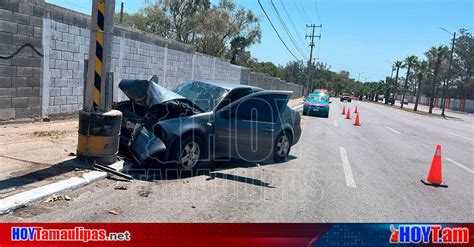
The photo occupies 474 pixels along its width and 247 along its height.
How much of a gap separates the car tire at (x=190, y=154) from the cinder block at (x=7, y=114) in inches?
184

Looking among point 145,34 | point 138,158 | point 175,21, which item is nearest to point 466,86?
point 175,21

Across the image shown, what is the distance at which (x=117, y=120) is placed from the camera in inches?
291

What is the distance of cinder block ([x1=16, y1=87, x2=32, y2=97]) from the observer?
10.0 metres

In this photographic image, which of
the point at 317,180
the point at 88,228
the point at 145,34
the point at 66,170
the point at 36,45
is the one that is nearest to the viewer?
the point at 88,228

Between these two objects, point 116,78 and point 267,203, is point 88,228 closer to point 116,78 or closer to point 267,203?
point 267,203

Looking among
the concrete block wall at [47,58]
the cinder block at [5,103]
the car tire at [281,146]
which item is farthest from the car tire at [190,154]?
the cinder block at [5,103]

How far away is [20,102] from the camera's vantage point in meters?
10.1

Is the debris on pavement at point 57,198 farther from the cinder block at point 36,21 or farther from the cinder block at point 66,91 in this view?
the cinder block at point 66,91

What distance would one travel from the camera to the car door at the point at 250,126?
805 cm

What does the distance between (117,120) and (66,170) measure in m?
1.13

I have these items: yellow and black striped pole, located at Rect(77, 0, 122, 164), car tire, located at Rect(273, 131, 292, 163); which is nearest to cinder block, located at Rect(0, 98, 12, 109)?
yellow and black striped pole, located at Rect(77, 0, 122, 164)

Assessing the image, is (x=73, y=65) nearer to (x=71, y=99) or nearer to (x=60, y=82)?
(x=60, y=82)

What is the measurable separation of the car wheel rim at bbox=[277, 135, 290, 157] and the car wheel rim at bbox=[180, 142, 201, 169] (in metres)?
2.22

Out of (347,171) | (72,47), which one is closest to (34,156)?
(72,47)
